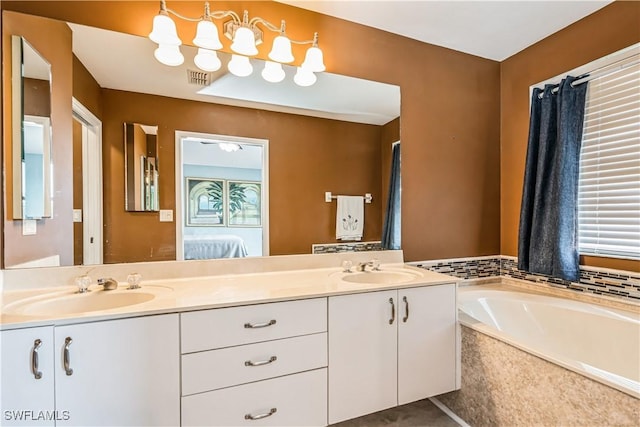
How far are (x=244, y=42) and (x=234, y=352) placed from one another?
1.57 metres

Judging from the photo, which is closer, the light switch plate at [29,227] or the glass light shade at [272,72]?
the light switch plate at [29,227]

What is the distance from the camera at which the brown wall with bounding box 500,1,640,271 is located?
5.97 ft

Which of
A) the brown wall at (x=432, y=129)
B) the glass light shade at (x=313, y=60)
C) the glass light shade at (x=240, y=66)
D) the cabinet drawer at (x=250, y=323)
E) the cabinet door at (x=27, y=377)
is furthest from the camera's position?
the brown wall at (x=432, y=129)

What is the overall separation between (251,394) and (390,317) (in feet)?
2.37

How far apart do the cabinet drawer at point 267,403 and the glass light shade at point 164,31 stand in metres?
1.66

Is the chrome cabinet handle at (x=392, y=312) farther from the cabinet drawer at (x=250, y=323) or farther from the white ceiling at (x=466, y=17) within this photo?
the white ceiling at (x=466, y=17)

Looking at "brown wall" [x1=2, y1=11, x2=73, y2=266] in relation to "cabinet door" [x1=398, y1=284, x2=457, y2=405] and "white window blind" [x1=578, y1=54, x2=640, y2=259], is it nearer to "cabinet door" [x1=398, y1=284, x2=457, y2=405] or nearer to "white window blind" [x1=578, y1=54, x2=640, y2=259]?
"cabinet door" [x1=398, y1=284, x2=457, y2=405]

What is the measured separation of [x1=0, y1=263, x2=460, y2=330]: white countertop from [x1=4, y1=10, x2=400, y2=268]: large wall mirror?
175mm

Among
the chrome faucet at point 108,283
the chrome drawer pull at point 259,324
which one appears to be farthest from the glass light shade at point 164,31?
the chrome drawer pull at point 259,324

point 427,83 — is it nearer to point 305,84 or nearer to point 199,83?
point 305,84

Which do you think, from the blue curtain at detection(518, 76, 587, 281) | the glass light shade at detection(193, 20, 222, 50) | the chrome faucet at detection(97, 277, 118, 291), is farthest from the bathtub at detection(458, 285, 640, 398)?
the glass light shade at detection(193, 20, 222, 50)

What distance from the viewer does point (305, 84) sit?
194cm

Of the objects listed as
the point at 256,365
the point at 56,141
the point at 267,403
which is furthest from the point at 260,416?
the point at 56,141

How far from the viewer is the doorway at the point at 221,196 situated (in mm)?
1690
